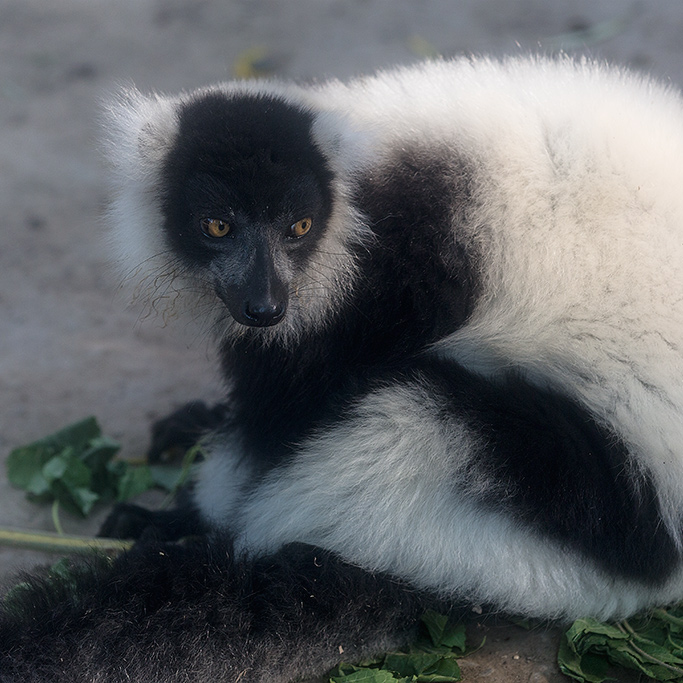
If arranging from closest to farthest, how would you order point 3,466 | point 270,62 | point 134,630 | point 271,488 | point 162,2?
point 134,630 → point 271,488 → point 3,466 → point 270,62 → point 162,2

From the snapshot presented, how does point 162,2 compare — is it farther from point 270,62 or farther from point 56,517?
point 56,517

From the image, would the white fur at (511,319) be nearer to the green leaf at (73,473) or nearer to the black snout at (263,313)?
the black snout at (263,313)

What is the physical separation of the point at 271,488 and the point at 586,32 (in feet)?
21.8

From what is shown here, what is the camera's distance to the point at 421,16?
8875 mm

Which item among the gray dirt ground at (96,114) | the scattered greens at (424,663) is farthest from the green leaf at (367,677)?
the gray dirt ground at (96,114)

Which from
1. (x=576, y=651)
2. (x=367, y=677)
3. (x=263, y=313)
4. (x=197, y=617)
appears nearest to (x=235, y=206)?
(x=263, y=313)

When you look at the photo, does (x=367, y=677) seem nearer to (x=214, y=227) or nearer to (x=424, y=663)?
(x=424, y=663)

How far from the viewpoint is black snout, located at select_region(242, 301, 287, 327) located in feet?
9.53

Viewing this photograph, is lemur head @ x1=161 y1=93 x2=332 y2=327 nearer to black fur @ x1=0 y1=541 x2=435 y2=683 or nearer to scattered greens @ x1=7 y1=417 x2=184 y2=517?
black fur @ x1=0 y1=541 x2=435 y2=683

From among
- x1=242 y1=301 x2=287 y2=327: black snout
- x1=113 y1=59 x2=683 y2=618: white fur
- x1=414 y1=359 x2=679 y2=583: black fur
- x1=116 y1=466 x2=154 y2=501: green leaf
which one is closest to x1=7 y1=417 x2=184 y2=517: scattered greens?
x1=116 y1=466 x2=154 y2=501: green leaf

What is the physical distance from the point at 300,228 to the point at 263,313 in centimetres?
39

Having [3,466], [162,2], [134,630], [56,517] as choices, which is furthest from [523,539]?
[162,2]

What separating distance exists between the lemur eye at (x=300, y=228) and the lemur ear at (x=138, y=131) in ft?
1.88

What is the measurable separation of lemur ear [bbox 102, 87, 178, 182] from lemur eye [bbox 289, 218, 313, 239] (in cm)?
57
